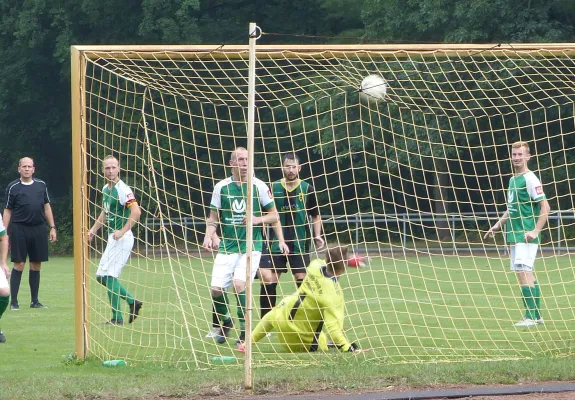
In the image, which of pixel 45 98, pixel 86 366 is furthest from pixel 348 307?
pixel 45 98

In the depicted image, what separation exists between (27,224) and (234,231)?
13.8 feet

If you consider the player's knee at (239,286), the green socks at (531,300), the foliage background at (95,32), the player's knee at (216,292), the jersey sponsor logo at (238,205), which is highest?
the foliage background at (95,32)

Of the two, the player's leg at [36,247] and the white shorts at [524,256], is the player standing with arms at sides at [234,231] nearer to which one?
the white shorts at [524,256]

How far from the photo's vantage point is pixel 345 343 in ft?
26.0

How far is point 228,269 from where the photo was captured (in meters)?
9.01

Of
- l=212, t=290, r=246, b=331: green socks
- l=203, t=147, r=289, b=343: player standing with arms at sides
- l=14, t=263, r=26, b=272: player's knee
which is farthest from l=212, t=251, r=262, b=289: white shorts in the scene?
l=14, t=263, r=26, b=272: player's knee

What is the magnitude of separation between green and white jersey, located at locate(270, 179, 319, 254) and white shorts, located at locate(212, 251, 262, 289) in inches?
26.8

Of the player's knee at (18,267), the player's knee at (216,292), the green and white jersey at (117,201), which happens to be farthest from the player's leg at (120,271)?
the player's knee at (18,267)

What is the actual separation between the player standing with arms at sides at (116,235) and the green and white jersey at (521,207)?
3.56 m

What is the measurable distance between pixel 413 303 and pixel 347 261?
12.8 ft

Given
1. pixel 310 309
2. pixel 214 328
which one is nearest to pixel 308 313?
pixel 310 309

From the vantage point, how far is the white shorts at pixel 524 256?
31.3 ft

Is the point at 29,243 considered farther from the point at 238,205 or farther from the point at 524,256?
the point at 524,256

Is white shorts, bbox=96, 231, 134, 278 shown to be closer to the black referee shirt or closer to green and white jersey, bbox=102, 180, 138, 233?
green and white jersey, bbox=102, 180, 138, 233
